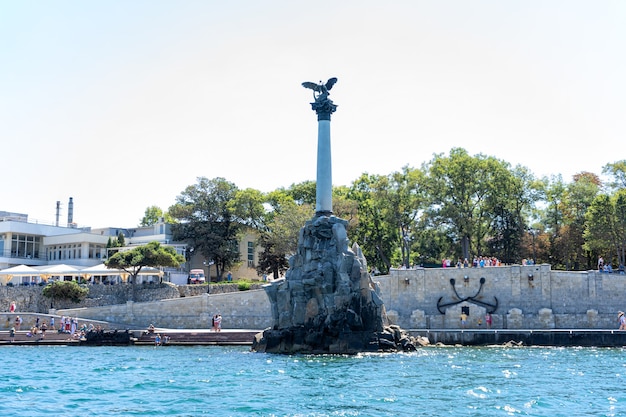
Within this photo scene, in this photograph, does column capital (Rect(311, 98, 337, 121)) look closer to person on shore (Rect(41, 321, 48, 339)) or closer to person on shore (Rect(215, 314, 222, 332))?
person on shore (Rect(215, 314, 222, 332))

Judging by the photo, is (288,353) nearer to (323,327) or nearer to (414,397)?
(323,327)

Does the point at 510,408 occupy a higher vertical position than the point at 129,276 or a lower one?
lower

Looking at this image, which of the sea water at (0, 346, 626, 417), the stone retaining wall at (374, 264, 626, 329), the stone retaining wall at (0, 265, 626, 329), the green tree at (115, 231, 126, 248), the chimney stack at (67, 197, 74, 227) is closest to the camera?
the sea water at (0, 346, 626, 417)

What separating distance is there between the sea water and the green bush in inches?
614

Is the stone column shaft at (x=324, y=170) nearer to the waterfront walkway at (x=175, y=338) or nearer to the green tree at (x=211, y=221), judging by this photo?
the waterfront walkway at (x=175, y=338)

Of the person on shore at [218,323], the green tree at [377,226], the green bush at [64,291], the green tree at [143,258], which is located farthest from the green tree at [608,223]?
the green bush at [64,291]

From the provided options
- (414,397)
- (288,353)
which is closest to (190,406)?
(414,397)

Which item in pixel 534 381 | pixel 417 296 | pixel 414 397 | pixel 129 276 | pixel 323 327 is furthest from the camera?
pixel 129 276

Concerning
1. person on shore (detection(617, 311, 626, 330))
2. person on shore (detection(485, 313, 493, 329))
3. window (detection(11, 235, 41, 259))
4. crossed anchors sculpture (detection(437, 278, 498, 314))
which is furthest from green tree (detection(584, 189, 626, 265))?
window (detection(11, 235, 41, 259))

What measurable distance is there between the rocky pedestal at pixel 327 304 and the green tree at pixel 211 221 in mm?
24506

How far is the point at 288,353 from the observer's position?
1523 inches

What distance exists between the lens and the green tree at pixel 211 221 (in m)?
65.2

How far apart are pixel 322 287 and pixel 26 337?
20940mm

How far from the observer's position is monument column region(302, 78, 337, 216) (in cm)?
4256
